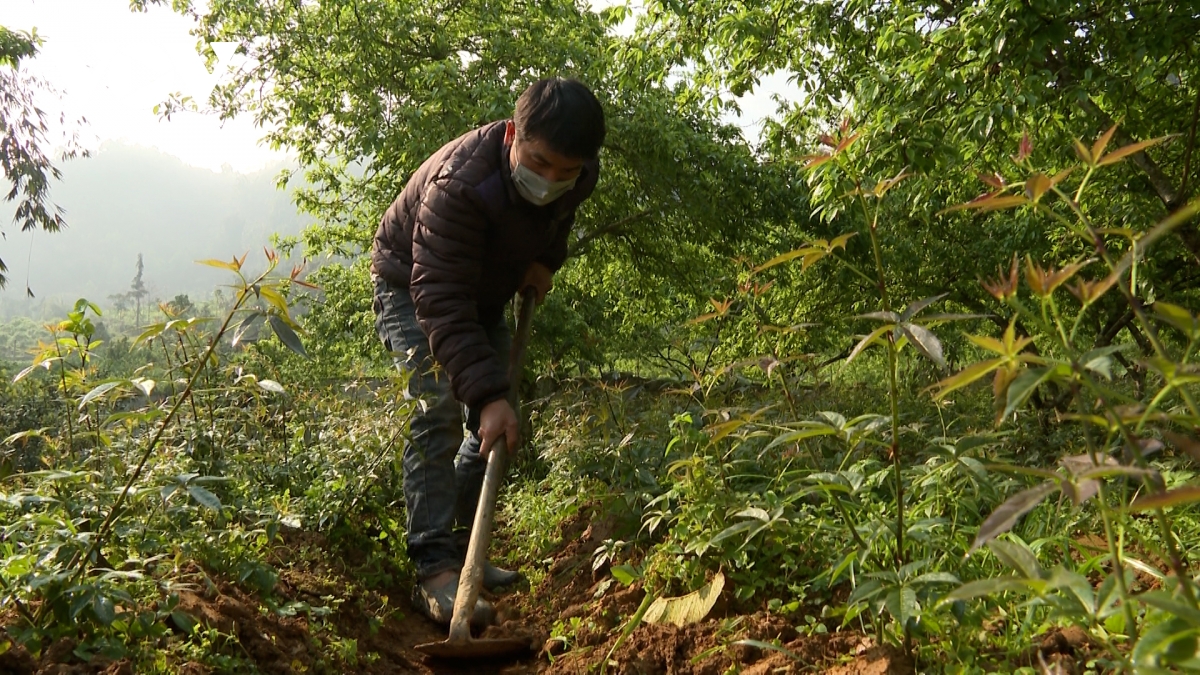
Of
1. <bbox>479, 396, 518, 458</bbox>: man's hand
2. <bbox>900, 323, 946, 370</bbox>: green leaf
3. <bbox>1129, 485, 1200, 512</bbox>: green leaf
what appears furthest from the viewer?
<bbox>479, 396, 518, 458</bbox>: man's hand

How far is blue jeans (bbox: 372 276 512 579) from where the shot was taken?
11.4 ft

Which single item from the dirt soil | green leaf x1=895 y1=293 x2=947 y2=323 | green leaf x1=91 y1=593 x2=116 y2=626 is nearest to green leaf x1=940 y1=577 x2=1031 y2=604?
green leaf x1=895 y1=293 x2=947 y2=323

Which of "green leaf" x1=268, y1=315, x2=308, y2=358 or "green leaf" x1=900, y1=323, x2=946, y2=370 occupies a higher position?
"green leaf" x1=268, y1=315, x2=308, y2=358

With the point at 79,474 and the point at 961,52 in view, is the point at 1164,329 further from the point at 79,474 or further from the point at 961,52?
the point at 79,474

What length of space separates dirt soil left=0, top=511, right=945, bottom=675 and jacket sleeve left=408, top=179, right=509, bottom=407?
83 centimetres

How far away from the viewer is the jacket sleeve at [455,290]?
126 inches

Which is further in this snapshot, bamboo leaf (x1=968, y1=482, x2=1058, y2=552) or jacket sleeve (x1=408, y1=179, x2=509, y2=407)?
jacket sleeve (x1=408, y1=179, x2=509, y2=407)

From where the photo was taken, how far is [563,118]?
303cm

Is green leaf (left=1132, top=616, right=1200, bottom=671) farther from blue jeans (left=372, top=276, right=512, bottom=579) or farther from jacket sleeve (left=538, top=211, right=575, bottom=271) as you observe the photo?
jacket sleeve (left=538, top=211, right=575, bottom=271)

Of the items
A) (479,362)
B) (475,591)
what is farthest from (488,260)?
(475,591)

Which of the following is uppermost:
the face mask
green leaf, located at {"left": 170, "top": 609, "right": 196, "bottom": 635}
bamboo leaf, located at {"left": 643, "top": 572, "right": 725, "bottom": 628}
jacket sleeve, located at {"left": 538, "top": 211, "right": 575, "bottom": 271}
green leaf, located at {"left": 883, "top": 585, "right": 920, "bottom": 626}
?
jacket sleeve, located at {"left": 538, "top": 211, "right": 575, "bottom": 271}

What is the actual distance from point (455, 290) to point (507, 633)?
1.27 meters

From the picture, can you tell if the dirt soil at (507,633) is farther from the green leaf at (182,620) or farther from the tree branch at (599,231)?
the tree branch at (599,231)

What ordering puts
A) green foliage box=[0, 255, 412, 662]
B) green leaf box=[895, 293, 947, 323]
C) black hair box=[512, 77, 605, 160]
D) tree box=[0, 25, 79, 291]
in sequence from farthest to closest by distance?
tree box=[0, 25, 79, 291] → black hair box=[512, 77, 605, 160] → green foliage box=[0, 255, 412, 662] → green leaf box=[895, 293, 947, 323]
